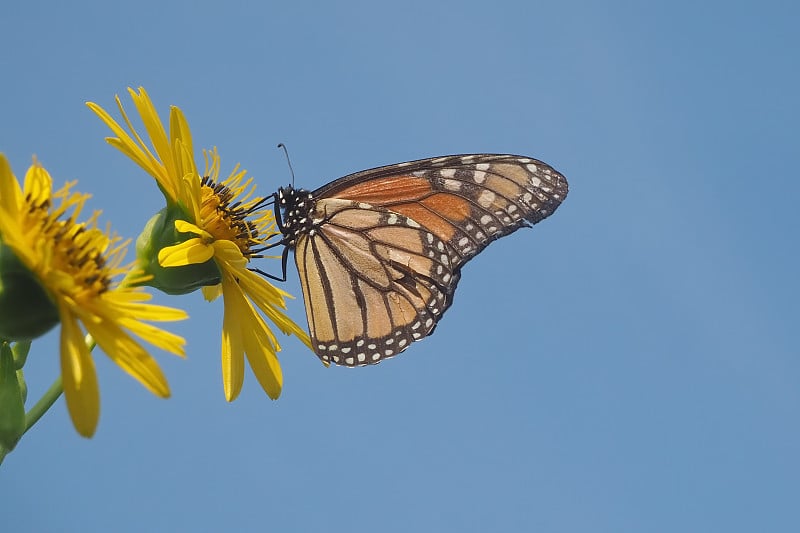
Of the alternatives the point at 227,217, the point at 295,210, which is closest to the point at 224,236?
the point at 227,217

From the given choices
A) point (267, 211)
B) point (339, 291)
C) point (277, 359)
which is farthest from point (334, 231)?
point (277, 359)

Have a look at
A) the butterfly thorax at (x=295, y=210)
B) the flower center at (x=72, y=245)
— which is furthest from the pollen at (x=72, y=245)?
the butterfly thorax at (x=295, y=210)

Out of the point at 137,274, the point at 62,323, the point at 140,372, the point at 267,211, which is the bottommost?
the point at 140,372

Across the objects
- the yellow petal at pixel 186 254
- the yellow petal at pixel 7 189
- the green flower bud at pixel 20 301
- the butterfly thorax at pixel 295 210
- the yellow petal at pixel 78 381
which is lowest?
the yellow petal at pixel 78 381

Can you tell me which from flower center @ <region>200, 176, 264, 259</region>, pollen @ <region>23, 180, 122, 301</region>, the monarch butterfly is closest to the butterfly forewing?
the monarch butterfly

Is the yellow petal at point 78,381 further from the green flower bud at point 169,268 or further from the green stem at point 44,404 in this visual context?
the green flower bud at point 169,268

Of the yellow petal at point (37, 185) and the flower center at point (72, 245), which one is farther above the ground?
the yellow petal at point (37, 185)

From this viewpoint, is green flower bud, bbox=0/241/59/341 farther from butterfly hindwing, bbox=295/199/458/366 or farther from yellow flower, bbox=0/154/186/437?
butterfly hindwing, bbox=295/199/458/366

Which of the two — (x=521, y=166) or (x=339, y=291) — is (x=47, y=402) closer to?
(x=339, y=291)
